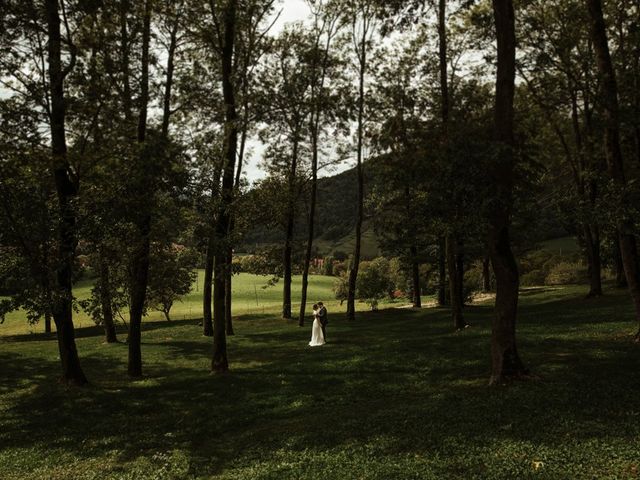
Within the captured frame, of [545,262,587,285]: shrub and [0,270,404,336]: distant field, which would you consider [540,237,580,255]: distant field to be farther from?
[0,270,404,336]: distant field

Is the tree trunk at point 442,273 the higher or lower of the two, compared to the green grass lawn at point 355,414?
higher

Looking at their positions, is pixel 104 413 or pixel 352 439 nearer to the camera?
pixel 352 439

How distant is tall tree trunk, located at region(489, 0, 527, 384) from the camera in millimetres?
14641

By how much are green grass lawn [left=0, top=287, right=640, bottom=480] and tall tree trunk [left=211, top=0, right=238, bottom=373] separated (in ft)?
6.48

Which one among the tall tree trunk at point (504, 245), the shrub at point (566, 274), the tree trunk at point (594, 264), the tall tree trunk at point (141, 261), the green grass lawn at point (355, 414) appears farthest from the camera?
the shrub at point (566, 274)

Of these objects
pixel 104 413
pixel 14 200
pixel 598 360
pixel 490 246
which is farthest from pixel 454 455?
pixel 14 200

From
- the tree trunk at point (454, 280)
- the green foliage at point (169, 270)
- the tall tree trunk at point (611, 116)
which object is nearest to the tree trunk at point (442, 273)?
the tree trunk at point (454, 280)

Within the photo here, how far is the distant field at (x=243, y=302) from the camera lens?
68.1 metres

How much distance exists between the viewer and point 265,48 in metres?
28.3

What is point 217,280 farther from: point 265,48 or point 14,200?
point 265,48

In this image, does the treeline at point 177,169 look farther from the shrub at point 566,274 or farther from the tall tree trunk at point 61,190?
the shrub at point 566,274

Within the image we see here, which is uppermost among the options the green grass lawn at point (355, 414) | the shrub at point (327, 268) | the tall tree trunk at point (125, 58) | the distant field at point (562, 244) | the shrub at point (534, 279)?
the tall tree trunk at point (125, 58)

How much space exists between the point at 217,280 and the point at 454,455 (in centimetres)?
1346

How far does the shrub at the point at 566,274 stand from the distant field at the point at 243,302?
2612 centimetres
